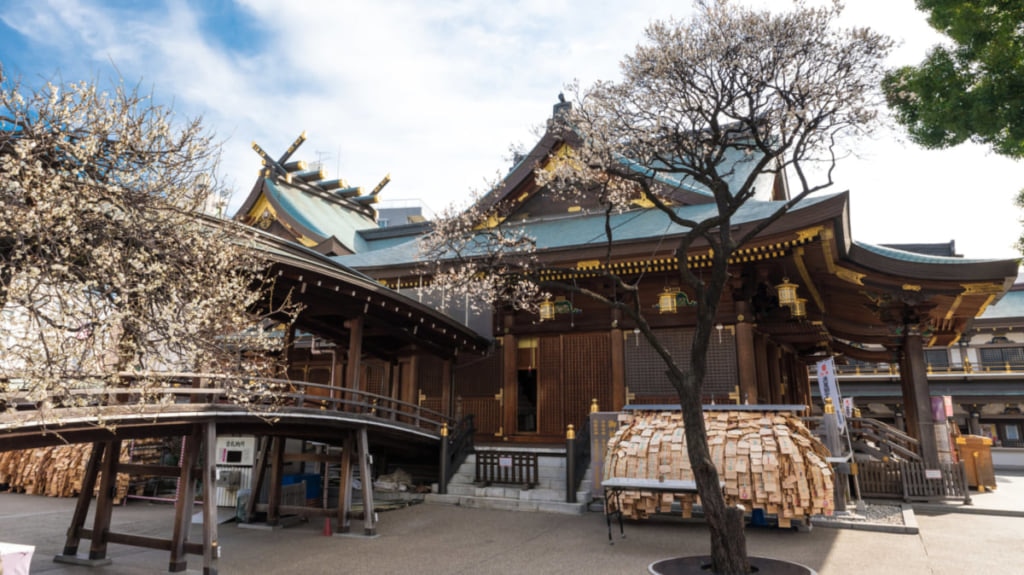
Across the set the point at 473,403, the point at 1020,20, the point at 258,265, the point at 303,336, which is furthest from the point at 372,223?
the point at 1020,20

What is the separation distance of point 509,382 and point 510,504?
3882mm

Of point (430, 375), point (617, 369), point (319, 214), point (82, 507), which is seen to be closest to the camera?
point (82, 507)

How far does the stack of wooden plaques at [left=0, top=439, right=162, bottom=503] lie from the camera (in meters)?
15.0

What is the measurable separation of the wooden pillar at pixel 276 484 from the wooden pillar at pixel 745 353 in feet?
30.9

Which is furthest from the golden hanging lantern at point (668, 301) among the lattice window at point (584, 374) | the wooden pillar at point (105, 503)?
the wooden pillar at point (105, 503)

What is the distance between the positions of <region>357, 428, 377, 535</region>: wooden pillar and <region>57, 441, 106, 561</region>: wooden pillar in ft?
12.2

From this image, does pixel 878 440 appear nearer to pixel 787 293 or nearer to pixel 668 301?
pixel 787 293

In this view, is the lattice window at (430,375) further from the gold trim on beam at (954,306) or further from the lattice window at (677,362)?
the gold trim on beam at (954,306)

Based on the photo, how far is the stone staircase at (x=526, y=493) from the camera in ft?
38.1

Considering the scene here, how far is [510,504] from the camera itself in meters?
11.9

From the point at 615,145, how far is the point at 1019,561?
25.0 ft

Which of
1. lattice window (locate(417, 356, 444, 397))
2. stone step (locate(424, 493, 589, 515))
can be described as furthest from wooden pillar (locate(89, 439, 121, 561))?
lattice window (locate(417, 356, 444, 397))

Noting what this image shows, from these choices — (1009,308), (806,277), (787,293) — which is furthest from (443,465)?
(1009,308)

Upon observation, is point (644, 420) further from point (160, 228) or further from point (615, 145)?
point (160, 228)
